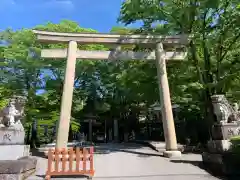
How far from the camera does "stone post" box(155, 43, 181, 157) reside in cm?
980

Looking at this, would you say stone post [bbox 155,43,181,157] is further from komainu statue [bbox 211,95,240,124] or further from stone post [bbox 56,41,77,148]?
stone post [bbox 56,41,77,148]

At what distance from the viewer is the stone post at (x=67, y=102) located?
936 centimetres

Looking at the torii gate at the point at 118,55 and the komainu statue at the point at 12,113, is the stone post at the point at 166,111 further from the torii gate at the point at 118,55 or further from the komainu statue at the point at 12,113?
the komainu statue at the point at 12,113

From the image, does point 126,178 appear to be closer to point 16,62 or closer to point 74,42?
point 74,42

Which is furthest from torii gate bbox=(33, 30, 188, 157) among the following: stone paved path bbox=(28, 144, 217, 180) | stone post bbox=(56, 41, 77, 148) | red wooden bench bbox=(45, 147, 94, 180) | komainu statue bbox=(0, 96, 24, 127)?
red wooden bench bbox=(45, 147, 94, 180)

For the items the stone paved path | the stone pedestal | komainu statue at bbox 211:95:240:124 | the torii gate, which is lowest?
the stone paved path

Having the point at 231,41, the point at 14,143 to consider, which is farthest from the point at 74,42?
the point at 231,41

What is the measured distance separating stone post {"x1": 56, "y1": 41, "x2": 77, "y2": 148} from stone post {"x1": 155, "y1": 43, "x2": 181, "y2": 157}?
14.1 feet

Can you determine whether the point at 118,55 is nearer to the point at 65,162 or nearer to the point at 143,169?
the point at 143,169

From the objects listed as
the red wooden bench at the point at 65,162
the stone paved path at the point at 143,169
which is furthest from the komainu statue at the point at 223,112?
the red wooden bench at the point at 65,162

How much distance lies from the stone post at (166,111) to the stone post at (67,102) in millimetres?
4300

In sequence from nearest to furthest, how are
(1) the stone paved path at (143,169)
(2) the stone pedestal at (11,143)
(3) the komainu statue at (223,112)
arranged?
1. (1) the stone paved path at (143,169)
2. (2) the stone pedestal at (11,143)
3. (3) the komainu statue at (223,112)

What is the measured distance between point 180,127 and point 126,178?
11.2 metres

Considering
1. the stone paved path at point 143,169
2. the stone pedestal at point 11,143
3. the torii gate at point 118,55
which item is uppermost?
the torii gate at point 118,55
